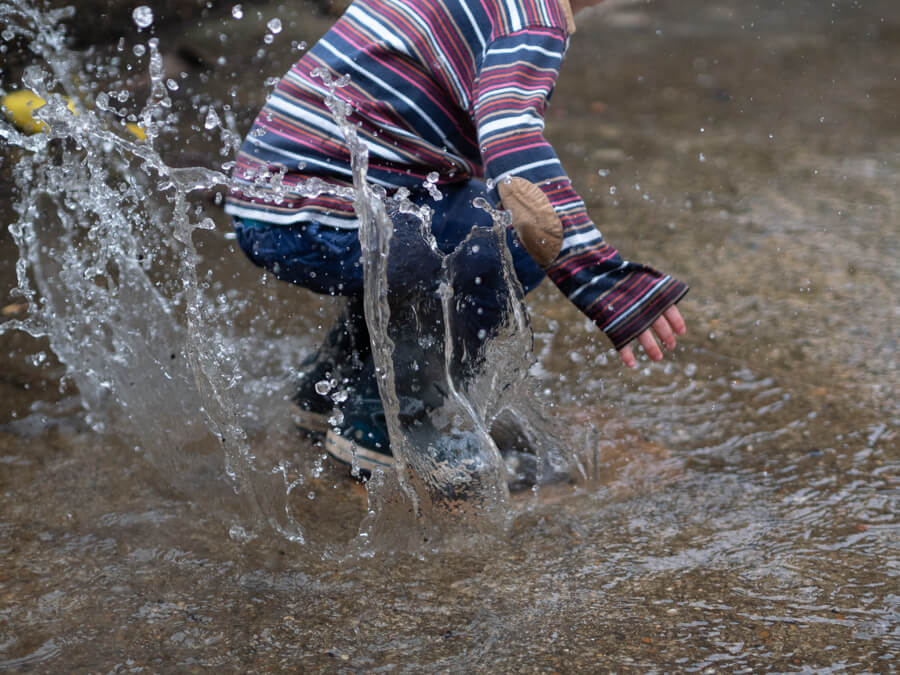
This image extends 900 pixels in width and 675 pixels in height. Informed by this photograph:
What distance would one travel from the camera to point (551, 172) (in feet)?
5.19

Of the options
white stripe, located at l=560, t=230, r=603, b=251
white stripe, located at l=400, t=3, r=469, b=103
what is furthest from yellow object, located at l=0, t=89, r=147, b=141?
white stripe, located at l=560, t=230, r=603, b=251

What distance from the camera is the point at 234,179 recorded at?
71.7 inches

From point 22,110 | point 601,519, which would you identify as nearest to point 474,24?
point 601,519

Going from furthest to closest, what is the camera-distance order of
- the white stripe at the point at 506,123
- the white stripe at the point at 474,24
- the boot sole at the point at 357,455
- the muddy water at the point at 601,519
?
the boot sole at the point at 357,455
the white stripe at the point at 474,24
the white stripe at the point at 506,123
the muddy water at the point at 601,519

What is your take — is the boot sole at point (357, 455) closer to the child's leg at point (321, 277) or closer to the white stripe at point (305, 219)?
the child's leg at point (321, 277)

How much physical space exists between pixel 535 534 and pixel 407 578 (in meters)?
0.26

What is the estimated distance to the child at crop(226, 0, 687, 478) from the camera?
1.59 meters

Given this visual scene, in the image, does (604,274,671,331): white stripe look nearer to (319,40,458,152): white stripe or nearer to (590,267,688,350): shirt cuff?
(590,267,688,350): shirt cuff

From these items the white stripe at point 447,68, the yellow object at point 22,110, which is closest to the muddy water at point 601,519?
the yellow object at point 22,110

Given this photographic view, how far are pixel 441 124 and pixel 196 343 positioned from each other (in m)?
0.61

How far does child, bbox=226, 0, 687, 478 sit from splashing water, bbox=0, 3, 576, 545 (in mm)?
32

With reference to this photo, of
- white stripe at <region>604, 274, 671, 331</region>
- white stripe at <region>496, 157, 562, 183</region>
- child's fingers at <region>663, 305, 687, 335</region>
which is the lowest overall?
child's fingers at <region>663, 305, 687, 335</region>

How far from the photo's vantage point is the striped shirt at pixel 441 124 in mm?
1586

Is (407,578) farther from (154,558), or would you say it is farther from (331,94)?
(331,94)
